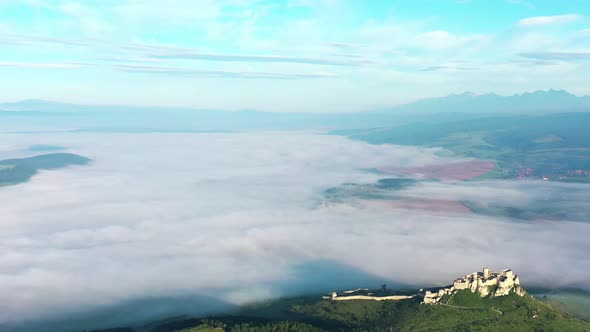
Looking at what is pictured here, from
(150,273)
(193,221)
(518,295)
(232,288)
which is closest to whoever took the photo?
(518,295)

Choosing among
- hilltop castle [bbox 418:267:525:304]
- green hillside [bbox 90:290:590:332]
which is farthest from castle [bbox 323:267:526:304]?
green hillside [bbox 90:290:590:332]

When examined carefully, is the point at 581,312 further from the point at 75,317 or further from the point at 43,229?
the point at 43,229

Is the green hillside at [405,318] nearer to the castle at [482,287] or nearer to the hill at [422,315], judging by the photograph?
the hill at [422,315]

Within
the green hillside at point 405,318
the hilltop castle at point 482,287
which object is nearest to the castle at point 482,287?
the hilltop castle at point 482,287

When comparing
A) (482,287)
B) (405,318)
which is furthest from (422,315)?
(482,287)

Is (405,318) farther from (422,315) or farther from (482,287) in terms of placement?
(482,287)

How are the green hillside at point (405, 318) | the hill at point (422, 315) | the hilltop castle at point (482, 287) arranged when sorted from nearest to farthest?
the green hillside at point (405, 318) < the hill at point (422, 315) < the hilltop castle at point (482, 287)

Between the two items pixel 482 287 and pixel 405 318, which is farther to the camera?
pixel 482 287

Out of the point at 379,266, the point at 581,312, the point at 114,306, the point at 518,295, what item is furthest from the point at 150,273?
the point at 581,312

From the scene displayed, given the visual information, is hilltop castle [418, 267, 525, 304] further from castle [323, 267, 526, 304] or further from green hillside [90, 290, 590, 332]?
green hillside [90, 290, 590, 332]
